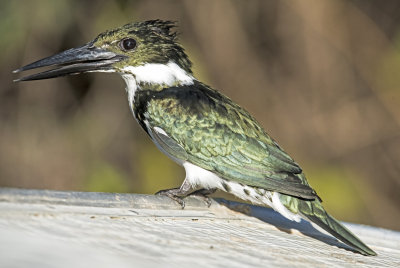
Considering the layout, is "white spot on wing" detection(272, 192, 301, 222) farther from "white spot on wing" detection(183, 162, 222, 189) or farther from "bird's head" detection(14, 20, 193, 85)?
"bird's head" detection(14, 20, 193, 85)

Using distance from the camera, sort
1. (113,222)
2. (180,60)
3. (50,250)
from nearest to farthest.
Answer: (50,250), (113,222), (180,60)

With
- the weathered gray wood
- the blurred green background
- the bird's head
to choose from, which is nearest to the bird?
the bird's head

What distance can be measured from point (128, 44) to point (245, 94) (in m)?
2.47

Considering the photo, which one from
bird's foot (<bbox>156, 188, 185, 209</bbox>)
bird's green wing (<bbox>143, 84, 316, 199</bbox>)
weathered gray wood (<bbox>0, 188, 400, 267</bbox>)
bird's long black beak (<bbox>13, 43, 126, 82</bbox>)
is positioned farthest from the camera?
bird's long black beak (<bbox>13, 43, 126, 82</bbox>)

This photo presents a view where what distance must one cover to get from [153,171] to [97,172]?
1.55 feet

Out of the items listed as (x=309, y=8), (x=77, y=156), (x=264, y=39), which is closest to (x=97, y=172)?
(x=77, y=156)

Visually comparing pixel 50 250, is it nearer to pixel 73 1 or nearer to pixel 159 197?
pixel 159 197

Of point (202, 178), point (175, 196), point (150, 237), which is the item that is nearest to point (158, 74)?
point (202, 178)

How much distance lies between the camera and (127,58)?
14.1 feet

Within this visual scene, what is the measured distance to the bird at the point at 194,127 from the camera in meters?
3.77

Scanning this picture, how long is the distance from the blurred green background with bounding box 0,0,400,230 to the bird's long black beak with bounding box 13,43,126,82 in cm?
216

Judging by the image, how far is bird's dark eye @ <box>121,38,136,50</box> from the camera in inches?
169

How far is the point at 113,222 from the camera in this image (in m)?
2.72

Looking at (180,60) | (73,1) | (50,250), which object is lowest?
(50,250)
